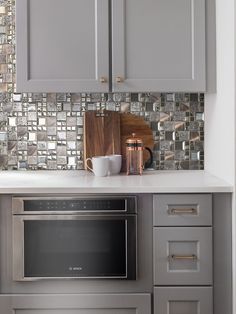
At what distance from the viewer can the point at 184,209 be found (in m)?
2.38

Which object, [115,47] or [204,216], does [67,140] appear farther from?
[204,216]

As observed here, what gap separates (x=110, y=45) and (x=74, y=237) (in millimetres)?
996

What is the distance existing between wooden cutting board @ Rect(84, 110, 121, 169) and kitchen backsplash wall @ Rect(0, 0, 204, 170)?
80mm

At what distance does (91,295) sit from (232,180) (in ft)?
2.66

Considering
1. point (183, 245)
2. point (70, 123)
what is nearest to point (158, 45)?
point (70, 123)

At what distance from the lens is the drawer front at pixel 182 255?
7.80 feet

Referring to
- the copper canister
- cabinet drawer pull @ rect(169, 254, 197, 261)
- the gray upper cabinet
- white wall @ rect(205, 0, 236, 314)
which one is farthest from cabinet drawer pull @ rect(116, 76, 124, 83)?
cabinet drawer pull @ rect(169, 254, 197, 261)

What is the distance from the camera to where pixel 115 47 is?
271 cm

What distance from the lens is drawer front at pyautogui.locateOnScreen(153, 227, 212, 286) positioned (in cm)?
238

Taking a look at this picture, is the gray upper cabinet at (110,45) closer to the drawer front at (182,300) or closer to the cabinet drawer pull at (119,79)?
the cabinet drawer pull at (119,79)

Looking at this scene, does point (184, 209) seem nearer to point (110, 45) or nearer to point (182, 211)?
point (182, 211)

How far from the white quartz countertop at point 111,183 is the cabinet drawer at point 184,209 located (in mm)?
38

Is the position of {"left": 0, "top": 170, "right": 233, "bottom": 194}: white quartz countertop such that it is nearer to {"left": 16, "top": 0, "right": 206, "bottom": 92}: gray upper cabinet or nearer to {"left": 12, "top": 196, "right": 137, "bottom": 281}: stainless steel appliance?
{"left": 12, "top": 196, "right": 137, "bottom": 281}: stainless steel appliance

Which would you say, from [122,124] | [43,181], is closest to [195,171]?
[122,124]
